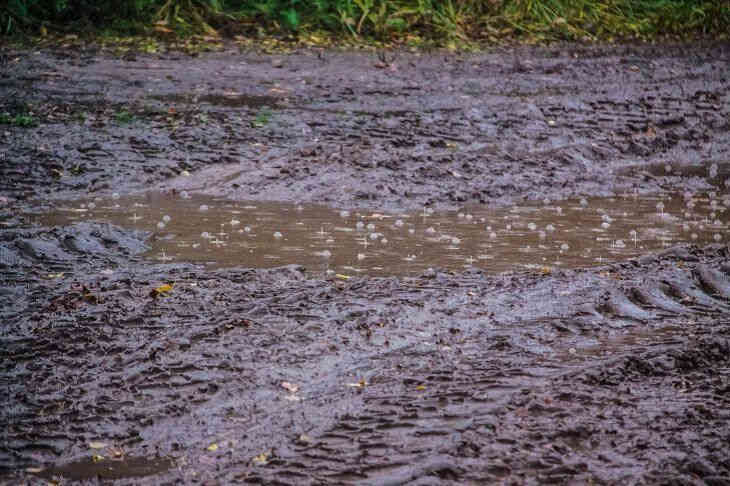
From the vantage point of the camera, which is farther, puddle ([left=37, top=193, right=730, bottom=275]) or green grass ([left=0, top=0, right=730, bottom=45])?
green grass ([left=0, top=0, right=730, bottom=45])

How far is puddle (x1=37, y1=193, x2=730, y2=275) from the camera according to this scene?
5914 millimetres

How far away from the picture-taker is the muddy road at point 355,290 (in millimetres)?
3398

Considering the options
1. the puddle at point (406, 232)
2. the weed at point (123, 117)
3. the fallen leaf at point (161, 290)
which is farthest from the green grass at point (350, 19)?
the fallen leaf at point (161, 290)

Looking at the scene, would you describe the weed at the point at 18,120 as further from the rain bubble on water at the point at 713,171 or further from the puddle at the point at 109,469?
the rain bubble on water at the point at 713,171

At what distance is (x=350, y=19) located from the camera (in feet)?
43.8

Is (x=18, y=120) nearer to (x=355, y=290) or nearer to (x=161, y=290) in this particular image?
(x=161, y=290)

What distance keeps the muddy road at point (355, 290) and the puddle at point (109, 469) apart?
0.01 m

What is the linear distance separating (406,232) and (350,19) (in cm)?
743

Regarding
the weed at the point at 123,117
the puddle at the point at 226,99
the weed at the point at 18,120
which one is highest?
the puddle at the point at 226,99

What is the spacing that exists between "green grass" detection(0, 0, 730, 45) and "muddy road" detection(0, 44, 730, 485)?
214cm

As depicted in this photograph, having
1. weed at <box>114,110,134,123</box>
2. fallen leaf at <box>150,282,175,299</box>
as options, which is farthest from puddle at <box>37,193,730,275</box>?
weed at <box>114,110,134,123</box>

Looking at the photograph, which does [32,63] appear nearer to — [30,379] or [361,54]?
[361,54]

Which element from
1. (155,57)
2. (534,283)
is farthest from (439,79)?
(534,283)

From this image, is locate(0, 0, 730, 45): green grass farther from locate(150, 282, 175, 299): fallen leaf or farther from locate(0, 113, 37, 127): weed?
locate(150, 282, 175, 299): fallen leaf
